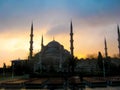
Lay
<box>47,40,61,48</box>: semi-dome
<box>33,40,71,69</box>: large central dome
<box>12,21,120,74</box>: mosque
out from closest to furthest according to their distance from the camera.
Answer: <box>12,21,120,74</box>: mosque, <box>33,40,71,69</box>: large central dome, <box>47,40,61,48</box>: semi-dome

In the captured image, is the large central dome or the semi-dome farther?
the semi-dome

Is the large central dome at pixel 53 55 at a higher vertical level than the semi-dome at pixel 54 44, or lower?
lower

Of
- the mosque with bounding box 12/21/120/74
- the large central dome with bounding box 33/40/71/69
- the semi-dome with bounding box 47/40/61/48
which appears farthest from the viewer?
the semi-dome with bounding box 47/40/61/48

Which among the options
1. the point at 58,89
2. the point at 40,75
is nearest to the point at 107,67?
the point at 40,75

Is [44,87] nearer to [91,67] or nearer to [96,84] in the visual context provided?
[96,84]

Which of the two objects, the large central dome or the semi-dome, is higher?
the semi-dome

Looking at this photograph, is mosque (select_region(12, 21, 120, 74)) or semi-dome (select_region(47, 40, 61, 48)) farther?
semi-dome (select_region(47, 40, 61, 48))

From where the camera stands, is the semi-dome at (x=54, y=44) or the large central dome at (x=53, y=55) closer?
the large central dome at (x=53, y=55)

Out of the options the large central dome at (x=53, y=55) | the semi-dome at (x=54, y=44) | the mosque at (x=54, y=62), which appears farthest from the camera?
the semi-dome at (x=54, y=44)

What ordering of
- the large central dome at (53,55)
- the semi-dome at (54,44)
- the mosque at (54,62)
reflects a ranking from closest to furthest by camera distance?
1. the mosque at (54,62)
2. the large central dome at (53,55)
3. the semi-dome at (54,44)

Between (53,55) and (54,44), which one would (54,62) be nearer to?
(53,55)

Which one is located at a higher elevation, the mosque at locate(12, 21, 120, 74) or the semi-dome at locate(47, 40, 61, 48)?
the semi-dome at locate(47, 40, 61, 48)

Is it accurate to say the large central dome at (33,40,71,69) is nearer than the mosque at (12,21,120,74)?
No

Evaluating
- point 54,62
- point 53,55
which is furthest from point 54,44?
point 54,62
